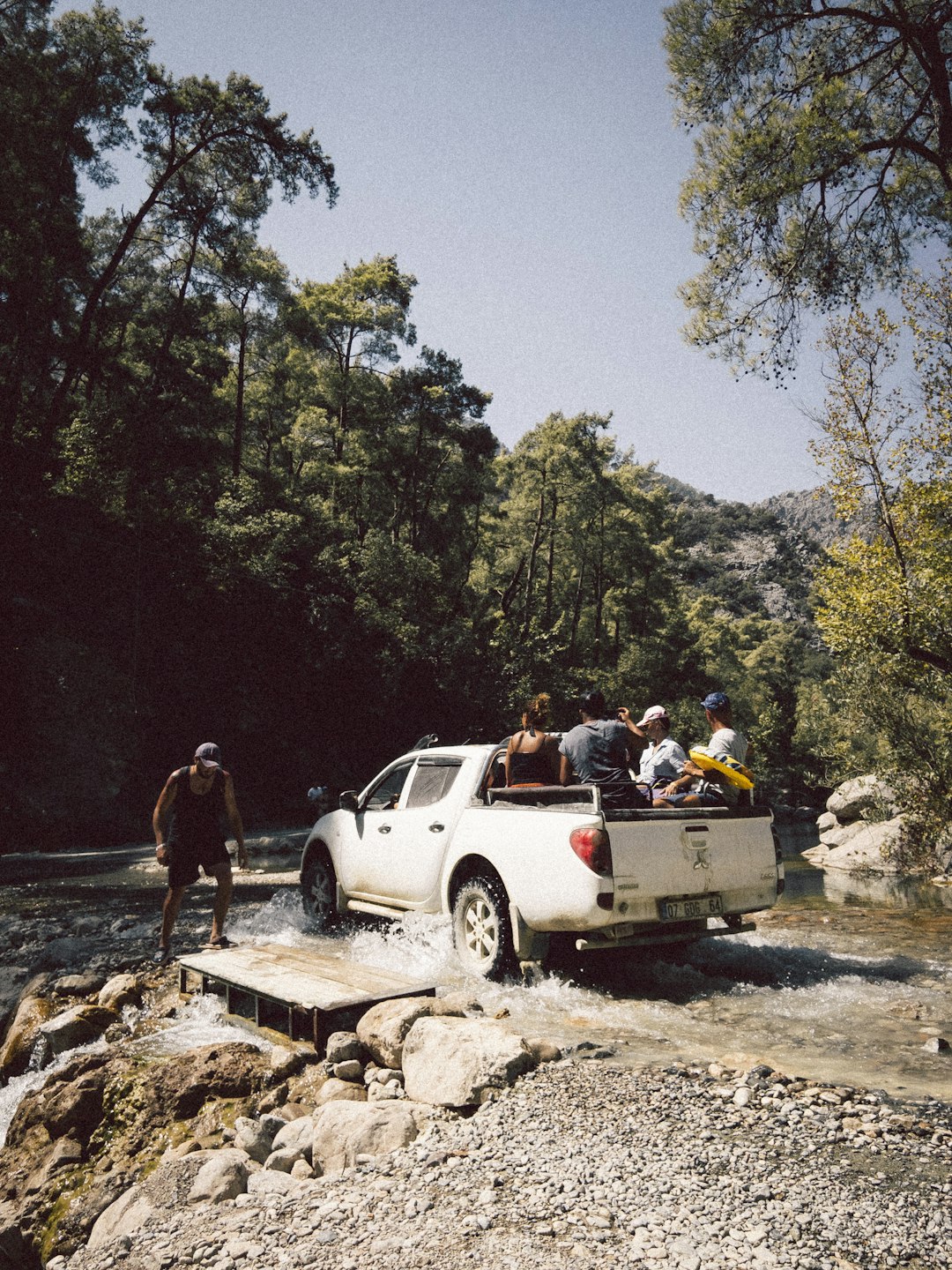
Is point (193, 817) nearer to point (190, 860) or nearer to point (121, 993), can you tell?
point (190, 860)

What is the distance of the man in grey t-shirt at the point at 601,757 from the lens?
688 cm

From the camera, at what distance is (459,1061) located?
4.20 meters

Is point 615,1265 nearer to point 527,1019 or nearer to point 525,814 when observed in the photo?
point 527,1019

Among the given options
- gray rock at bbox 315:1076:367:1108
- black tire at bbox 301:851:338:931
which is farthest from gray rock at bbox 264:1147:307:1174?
black tire at bbox 301:851:338:931

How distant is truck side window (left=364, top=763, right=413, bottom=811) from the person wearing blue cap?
2534mm

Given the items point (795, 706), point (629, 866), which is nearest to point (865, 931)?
point (629, 866)

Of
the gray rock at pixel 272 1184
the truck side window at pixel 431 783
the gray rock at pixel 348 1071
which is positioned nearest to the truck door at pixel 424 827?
the truck side window at pixel 431 783

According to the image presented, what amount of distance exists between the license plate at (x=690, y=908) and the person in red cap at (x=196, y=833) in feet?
13.6

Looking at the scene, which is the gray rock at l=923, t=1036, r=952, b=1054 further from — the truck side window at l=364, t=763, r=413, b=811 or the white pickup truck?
the truck side window at l=364, t=763, r=413, b=811

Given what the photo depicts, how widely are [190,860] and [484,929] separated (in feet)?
10.5

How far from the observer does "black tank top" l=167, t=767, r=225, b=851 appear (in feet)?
26.5

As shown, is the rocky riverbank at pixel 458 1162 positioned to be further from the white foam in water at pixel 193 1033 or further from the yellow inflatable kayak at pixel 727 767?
the yellow inflatable kayak at pixel 727 767

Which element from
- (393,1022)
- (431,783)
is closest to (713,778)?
(431,783)

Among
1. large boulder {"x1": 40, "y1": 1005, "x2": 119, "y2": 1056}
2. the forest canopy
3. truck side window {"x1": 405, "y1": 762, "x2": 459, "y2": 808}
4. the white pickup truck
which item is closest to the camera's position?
the white pickup truck
